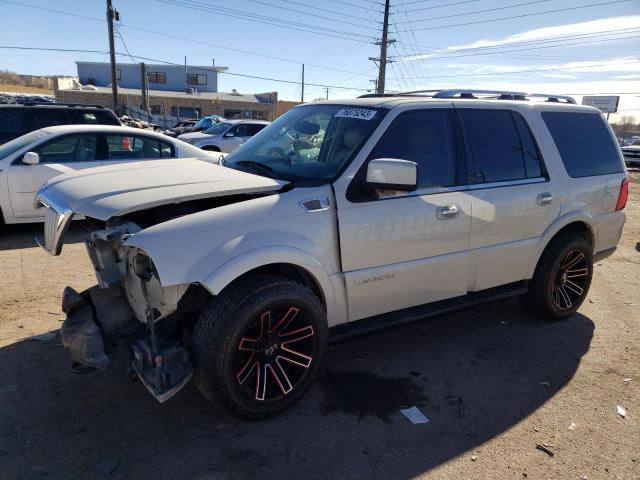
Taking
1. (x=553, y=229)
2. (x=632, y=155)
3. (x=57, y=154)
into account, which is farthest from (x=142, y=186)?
(x=632, y=155)

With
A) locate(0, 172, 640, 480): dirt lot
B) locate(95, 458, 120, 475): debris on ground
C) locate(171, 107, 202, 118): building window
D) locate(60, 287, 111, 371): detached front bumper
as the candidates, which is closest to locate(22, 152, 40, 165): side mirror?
locate(0, 172, 640, 480): dirt lot

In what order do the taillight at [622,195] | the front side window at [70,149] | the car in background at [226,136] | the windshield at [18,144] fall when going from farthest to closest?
the car in background at [226,136] < the front side window at [70,149] < the windshield at [18,144] < the taillight at [622,195]

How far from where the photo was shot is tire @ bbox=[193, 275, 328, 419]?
282 centimetres

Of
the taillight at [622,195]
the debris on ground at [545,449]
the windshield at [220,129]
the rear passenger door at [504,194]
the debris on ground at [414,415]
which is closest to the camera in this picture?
the debris on ground at [545,449]

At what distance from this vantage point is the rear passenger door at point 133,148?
7.50 metres

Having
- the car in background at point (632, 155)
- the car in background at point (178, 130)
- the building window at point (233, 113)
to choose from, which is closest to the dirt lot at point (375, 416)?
the car in background at point (178, 130)

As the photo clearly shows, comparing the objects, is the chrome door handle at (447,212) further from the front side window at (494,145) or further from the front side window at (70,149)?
the front side window at (70,149)

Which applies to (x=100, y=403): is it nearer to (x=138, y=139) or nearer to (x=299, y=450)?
(x=299, y=450)

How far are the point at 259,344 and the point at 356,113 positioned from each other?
1.83 meters

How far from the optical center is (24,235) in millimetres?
7203

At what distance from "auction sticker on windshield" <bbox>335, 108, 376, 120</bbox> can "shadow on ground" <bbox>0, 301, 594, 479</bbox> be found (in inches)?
74.6

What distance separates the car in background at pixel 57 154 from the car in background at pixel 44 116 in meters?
2.01

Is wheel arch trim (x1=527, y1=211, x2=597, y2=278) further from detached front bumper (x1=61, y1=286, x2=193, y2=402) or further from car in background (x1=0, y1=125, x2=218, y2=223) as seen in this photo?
car in background (x1=0, y1=125, x2=218, y2=223)

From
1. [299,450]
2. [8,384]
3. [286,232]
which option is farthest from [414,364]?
[8,384]
